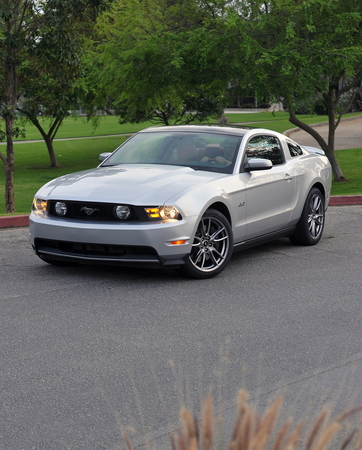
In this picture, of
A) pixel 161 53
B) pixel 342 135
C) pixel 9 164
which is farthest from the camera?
pixel 342 135

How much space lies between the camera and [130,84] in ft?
66.9

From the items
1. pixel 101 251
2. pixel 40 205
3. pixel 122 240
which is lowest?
pixel 101 251

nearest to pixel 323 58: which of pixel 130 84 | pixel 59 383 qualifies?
pixel 130 84

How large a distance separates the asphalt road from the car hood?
0.87 m

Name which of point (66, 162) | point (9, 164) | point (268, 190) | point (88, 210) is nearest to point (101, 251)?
point (88, 210)

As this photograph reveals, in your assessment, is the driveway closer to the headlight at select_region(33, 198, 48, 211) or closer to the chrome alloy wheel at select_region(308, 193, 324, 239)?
the chrome alloy wheel at select_region(308, 193, 324, 239)

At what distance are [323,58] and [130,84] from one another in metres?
5.61

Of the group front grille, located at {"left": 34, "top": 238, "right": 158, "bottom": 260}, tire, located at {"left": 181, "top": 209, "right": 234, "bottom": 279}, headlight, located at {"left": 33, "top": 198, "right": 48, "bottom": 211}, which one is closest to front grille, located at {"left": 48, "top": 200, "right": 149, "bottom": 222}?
headlight, located at {"left": 33, "top": 198, "right": 48, "bottom": 211}

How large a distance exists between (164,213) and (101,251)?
2.44ft

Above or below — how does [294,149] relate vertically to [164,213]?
above

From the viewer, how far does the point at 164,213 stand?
7.00 meters

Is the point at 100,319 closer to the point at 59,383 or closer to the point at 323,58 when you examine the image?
the point at 59,383

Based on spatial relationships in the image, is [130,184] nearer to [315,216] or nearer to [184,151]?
[184,151]

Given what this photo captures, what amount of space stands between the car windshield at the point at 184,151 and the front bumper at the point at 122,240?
1.26 m
